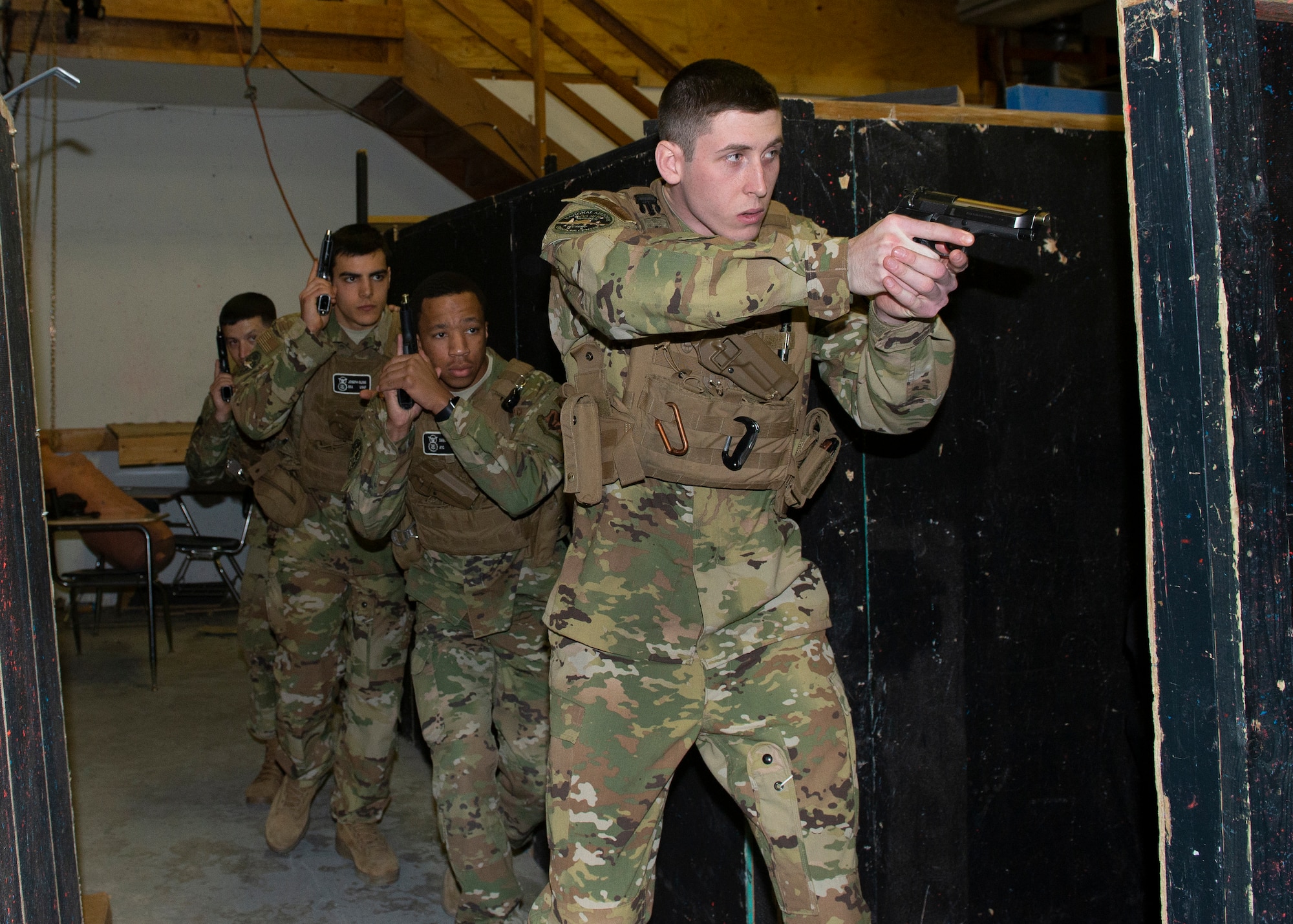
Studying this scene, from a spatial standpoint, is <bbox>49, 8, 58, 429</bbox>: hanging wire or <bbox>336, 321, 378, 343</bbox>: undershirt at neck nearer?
<bbox>336, 321, 378, 343</bbox>: undershirt at neck

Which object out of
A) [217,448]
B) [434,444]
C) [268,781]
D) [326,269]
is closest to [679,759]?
[434,444]

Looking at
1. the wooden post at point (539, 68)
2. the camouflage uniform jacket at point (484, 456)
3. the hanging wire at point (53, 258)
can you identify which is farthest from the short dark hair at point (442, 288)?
the hanging wire at point (53, 258)

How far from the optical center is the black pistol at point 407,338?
2928 millimetres

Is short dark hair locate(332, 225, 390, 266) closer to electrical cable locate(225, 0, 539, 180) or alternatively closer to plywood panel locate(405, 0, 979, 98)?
electrical cable locate(225, 0, 539, 180)

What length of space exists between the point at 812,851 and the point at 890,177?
140 centimetres

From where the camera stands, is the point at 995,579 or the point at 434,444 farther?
the point at 434,444

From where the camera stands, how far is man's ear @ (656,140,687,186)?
205 centimetres

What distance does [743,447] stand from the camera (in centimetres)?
206

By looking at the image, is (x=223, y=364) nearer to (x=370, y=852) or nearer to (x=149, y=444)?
(x=370, y=852)

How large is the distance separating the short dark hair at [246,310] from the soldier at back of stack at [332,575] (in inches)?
26.4

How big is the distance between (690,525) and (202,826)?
9.09ft

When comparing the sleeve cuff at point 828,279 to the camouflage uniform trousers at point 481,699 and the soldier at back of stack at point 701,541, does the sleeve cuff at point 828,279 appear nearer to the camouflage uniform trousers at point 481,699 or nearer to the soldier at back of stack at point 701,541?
the soldier at back of stack at point 701,541

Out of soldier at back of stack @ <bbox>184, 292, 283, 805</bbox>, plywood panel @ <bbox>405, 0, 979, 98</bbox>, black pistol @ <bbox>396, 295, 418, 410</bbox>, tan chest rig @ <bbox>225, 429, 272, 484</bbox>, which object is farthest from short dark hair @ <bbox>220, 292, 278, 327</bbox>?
plywood panel @ <bbox>405, 0, 979, 98</bbox>

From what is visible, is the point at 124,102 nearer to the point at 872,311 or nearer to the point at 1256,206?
the point at 872,311
